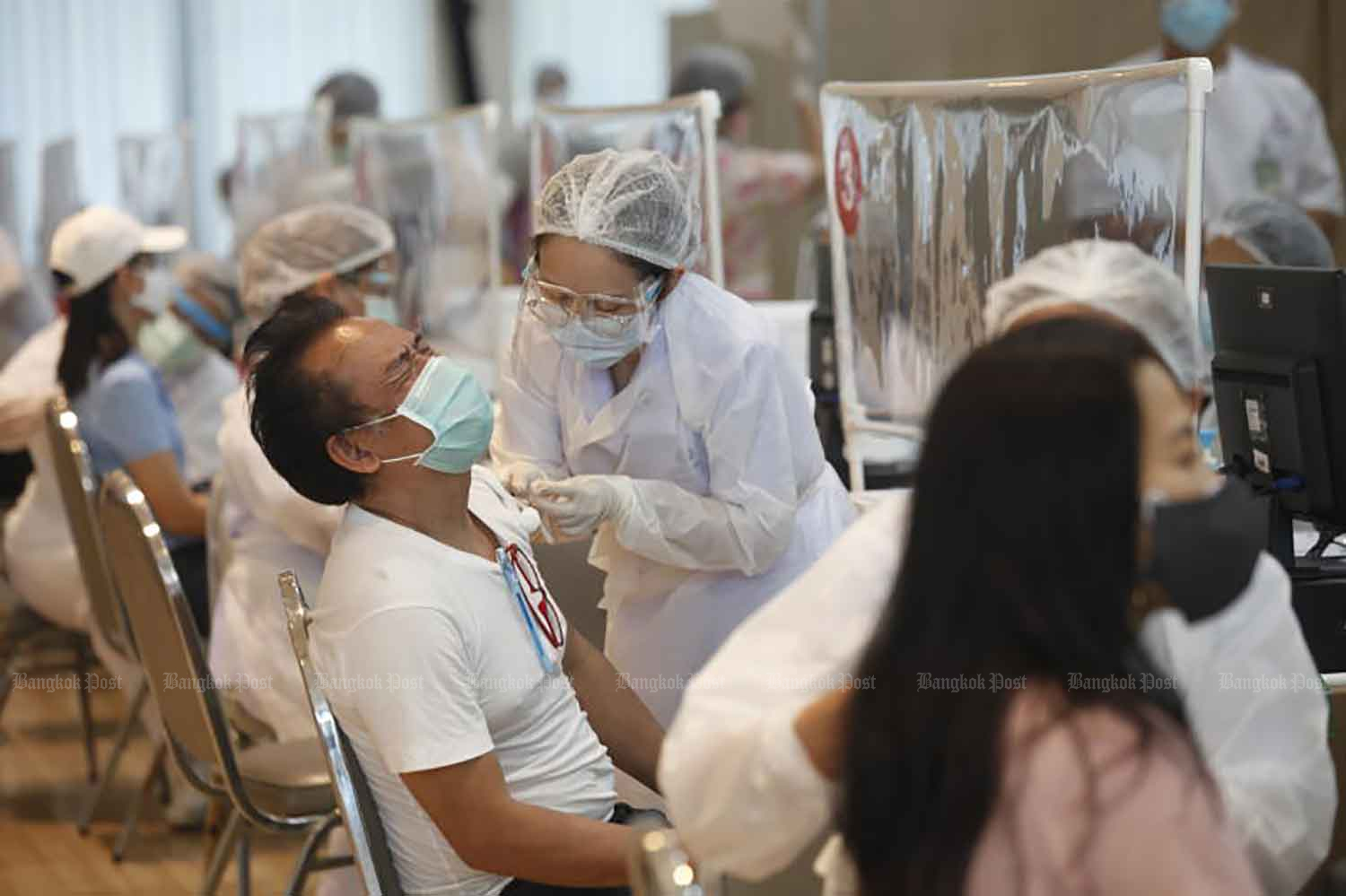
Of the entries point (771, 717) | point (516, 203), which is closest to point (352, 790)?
point (771, 717)

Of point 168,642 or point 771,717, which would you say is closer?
point 771,717

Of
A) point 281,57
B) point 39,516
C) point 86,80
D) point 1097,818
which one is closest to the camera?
point 1097,818

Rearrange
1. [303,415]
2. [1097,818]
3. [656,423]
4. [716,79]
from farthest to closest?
[716,79] < [656,423] < [303,415] < [1097,818]

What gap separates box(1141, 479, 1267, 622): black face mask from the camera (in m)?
1.06

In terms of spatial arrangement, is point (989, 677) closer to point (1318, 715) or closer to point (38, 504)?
point (1318, 715)

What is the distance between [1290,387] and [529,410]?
36.0 inches

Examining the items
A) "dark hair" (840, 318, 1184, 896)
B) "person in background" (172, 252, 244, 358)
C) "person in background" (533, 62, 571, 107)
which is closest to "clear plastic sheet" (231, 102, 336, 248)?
"person in background" (172, 252, 244, 358)

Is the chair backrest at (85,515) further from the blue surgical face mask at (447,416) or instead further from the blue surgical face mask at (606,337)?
the blue surgical face mask at (447,416)

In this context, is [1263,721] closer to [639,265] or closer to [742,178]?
[639,265]

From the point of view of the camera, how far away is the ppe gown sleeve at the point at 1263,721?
1245 millimetres

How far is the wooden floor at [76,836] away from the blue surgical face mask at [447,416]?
1613mm

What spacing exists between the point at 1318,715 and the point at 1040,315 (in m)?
0.36

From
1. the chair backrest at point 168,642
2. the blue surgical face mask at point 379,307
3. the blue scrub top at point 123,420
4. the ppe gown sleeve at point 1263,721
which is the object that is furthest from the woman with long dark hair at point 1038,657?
the blue scrub top at point 123,420

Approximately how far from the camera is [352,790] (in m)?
1.68
